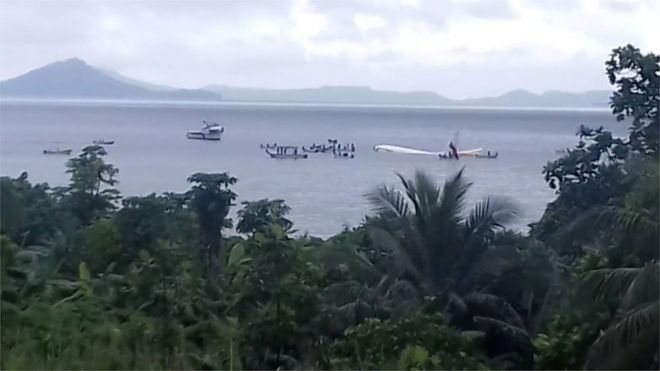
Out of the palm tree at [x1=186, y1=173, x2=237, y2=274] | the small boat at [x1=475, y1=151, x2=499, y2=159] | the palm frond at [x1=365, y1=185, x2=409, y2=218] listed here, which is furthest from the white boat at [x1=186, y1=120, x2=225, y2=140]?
the small boat at [x1=475, y1=151, x2=499, y2=159]

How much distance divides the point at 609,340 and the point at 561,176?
5.81 ft

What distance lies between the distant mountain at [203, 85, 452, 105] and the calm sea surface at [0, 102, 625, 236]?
0.18m

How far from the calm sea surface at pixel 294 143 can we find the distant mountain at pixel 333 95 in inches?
6.9

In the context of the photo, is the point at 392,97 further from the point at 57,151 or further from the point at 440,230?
the point at 440,230

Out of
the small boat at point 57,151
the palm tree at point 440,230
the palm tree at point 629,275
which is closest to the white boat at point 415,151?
the palm tree at point 440,230

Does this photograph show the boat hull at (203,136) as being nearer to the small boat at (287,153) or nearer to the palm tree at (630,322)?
the small boat at (287,153)

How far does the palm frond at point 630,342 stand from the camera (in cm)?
348

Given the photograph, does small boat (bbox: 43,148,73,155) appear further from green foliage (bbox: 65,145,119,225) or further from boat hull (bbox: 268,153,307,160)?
boat hull (bbox: 268,153,307,160)

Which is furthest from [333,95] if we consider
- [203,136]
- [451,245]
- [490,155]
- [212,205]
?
[451,245]

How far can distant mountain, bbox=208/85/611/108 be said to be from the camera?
11.1ft

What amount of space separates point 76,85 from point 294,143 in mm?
2887

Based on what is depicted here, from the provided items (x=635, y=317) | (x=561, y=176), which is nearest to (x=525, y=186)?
(x=561, y=176)

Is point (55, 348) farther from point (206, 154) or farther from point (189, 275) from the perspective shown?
point (206, 154)

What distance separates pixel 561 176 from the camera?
5535 mm
